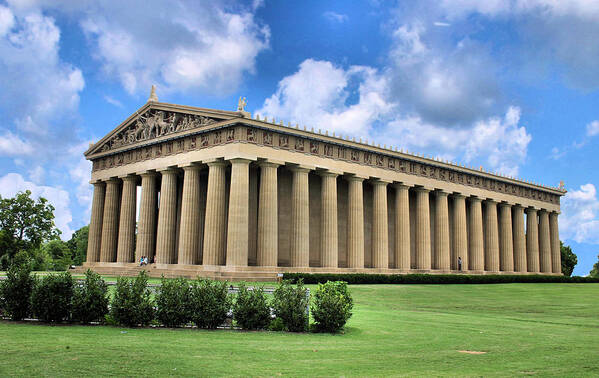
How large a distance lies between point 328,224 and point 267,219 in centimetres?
750

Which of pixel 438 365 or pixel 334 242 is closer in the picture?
pixel 438 365

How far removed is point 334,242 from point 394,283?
23.3ft

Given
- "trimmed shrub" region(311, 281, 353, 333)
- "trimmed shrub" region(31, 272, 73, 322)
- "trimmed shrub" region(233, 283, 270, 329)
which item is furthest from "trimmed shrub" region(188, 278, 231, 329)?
"trimmed shrub" region(31, 272, 73, 322)

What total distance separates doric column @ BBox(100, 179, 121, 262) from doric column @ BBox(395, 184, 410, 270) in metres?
32.3

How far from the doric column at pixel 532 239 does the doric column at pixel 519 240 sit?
298cm

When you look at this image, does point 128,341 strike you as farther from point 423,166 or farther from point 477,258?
point 477,258

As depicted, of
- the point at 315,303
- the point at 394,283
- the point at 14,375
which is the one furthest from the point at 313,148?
the point at 14,375

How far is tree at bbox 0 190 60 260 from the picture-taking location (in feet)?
249

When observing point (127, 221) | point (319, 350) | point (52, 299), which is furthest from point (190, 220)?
point (319, 350)

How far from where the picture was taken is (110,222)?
61.8 metres

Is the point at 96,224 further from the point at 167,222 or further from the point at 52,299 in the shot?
the point at 52,299

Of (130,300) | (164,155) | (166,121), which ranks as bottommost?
(130,300)

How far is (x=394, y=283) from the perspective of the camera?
161 ft

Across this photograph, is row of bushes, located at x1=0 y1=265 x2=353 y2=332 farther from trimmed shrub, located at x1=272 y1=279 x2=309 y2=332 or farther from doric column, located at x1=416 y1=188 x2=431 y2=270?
doric column, located at x1=416 y1=188 x2=431 y2=270
